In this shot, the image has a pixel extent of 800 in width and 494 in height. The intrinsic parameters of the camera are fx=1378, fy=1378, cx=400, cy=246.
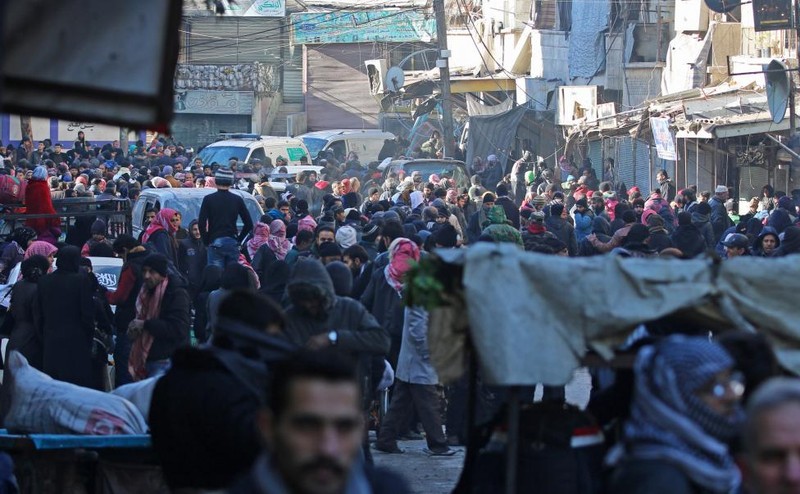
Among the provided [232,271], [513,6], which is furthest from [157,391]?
[513,6]

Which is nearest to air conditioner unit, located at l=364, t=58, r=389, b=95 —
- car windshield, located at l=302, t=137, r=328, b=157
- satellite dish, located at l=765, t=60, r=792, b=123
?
car windshield, located at l=302, t=137, r=328, b=157

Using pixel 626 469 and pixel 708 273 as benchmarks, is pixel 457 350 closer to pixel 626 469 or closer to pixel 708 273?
pixel 708 273

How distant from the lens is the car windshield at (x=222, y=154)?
33.7 m

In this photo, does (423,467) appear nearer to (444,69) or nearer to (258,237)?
(258,237)

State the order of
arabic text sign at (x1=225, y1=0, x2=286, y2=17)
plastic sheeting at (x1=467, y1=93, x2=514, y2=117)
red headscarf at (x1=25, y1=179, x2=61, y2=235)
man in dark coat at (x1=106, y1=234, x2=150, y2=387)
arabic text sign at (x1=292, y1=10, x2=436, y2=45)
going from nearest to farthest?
man in dark coat at (x1=106, y1=234, x2=150, y2=387) → red headscarf at (x1=25, y1=179, x2=61, y2=235) → plastic sheeting at (x1=467, y1=93, x2=514, y2=117) → arabic text sign at (x1=292, y1=10, x2=436, y2=45) → arabic text sign at (x1=225, y1=0, x2=286, y2=17)

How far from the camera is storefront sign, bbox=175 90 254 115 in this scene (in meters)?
51.2

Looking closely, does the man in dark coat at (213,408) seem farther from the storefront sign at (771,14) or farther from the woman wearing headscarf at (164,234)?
the storefront sign at (771,14)

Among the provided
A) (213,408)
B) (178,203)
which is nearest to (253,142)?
(178,203)

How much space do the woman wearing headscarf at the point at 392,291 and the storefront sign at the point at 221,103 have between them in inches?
1618

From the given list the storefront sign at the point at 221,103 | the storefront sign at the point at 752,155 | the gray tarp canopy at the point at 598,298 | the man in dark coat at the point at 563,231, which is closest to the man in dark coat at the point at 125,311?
the man in dark coat at the point at 563,231

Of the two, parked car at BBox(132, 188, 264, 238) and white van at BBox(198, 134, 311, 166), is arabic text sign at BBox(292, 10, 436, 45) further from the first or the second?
parked car at BBox(132, 188, 264, 238)

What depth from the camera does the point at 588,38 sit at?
39.1 metres

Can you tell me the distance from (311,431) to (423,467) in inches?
283

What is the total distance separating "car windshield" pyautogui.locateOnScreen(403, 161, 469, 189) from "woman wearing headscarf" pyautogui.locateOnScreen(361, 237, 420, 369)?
18.2 meters
